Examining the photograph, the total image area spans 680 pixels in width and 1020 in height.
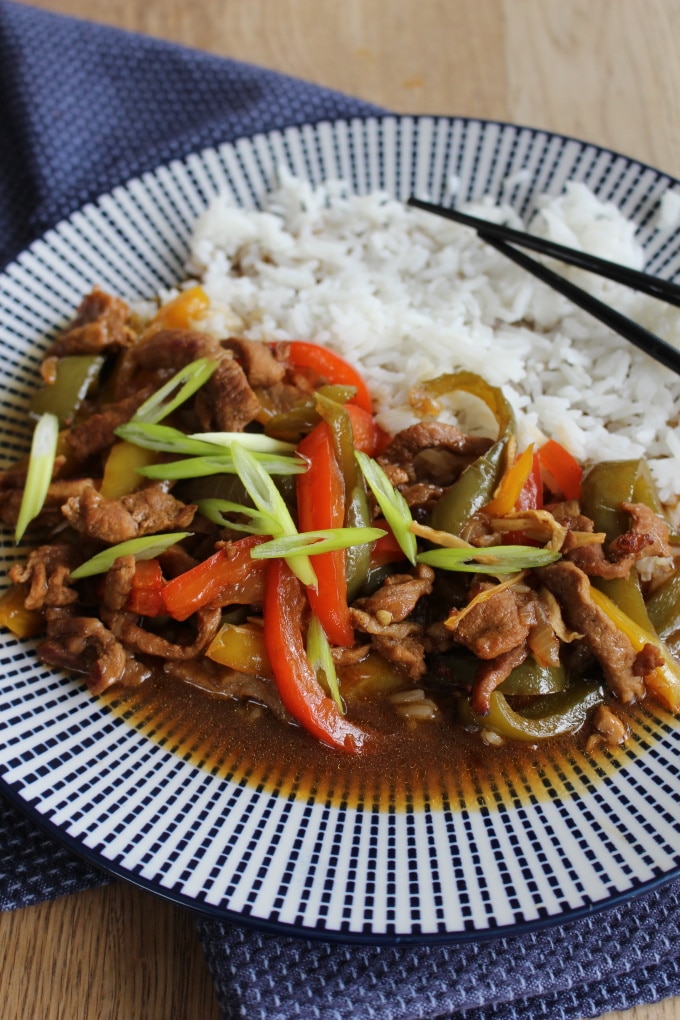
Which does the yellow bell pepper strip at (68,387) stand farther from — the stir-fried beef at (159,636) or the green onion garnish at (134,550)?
the stir-fried beef at (159,636)

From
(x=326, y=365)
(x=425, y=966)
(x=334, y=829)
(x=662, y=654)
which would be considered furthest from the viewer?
(x=326, y=365)

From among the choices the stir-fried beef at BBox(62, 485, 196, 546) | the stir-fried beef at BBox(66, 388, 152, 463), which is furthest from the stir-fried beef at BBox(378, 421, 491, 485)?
the stir-fried beef at BBox(66, 388, 152, 463)

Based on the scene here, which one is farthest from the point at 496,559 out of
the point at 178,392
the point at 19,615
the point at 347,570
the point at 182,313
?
the point at 182,313

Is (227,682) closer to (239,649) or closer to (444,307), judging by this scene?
(239,649)

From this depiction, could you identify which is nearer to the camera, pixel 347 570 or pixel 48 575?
pixel 347 570

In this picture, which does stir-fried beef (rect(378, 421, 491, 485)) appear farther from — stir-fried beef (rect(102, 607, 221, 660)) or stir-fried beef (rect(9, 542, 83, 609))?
stir-fried beef (rect(9, 542, 83, 609))

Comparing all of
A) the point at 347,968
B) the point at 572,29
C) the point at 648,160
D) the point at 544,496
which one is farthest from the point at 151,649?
the point at 572,29

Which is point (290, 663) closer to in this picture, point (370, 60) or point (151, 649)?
point (151, 649)
